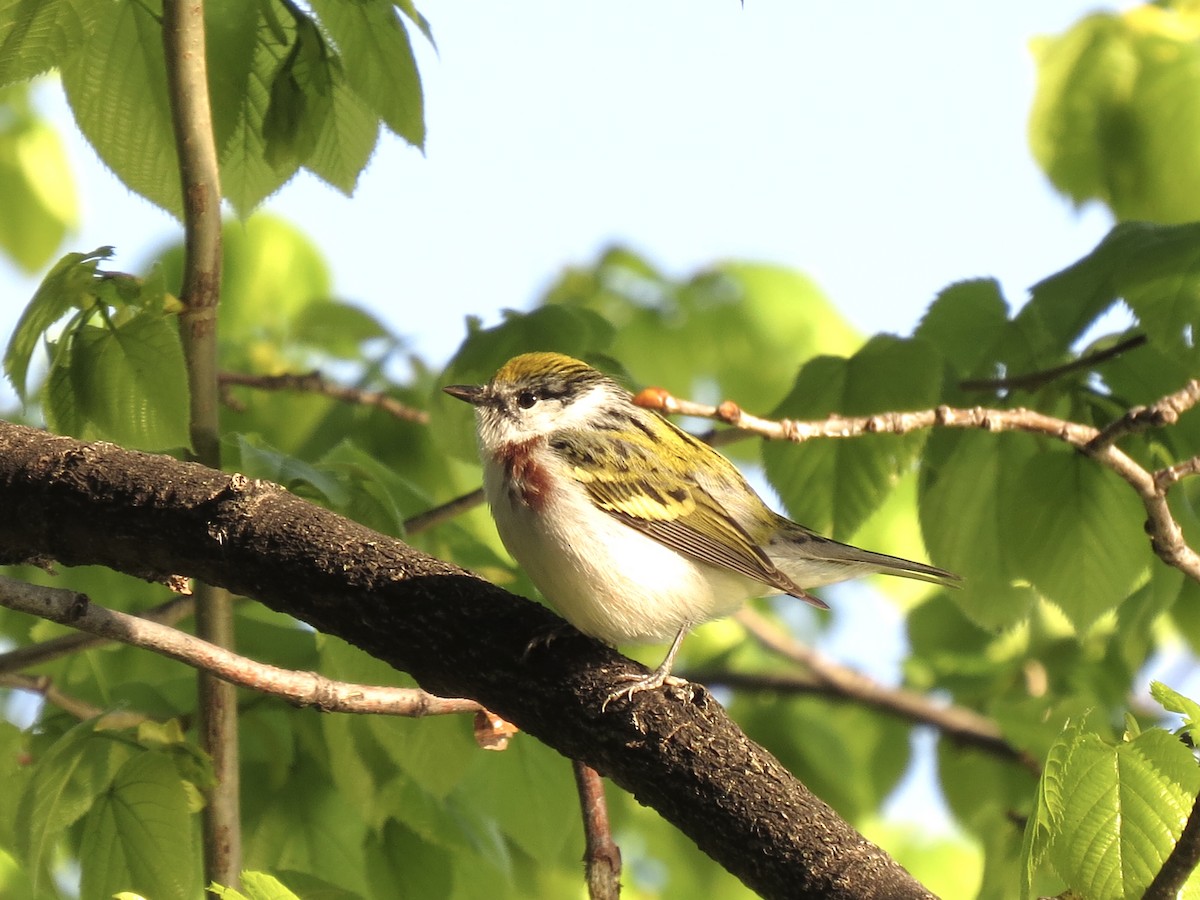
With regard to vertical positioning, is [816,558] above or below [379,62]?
below

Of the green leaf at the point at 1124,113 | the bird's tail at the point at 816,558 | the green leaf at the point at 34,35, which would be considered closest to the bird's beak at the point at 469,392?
the bird's tail at the point at 816,558

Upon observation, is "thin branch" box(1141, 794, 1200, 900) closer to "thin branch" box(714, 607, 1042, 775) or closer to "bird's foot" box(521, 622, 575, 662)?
"bird's foot" box(521, 622, 575, 662)

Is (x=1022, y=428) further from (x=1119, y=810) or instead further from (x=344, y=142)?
(x=344, y=142)

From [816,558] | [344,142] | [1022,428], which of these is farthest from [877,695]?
[344,142]

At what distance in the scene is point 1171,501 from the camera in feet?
11.2

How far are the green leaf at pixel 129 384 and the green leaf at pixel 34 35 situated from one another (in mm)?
565

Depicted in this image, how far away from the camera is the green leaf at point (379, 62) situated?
3.09 meters

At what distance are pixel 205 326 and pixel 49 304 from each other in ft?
1.35

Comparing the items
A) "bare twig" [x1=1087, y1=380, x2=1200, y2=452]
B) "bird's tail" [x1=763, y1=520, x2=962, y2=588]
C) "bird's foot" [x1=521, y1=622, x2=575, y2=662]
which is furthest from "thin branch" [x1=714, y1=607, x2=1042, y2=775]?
"bird's foot" [x1=521, y1=622, x2=575, y2=662]

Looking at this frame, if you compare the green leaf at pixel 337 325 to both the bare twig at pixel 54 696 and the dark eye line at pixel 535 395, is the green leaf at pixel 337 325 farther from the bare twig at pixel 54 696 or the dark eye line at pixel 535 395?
the bare twig at pixel 54 696

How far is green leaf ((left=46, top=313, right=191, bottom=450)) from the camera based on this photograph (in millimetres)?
2779

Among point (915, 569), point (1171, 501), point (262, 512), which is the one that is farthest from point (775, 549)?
point (262, 512)

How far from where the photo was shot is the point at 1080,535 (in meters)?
3.32

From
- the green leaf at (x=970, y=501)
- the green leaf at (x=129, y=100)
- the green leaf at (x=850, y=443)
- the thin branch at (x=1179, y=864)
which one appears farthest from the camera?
the green leaf at (x=970, y=501)
